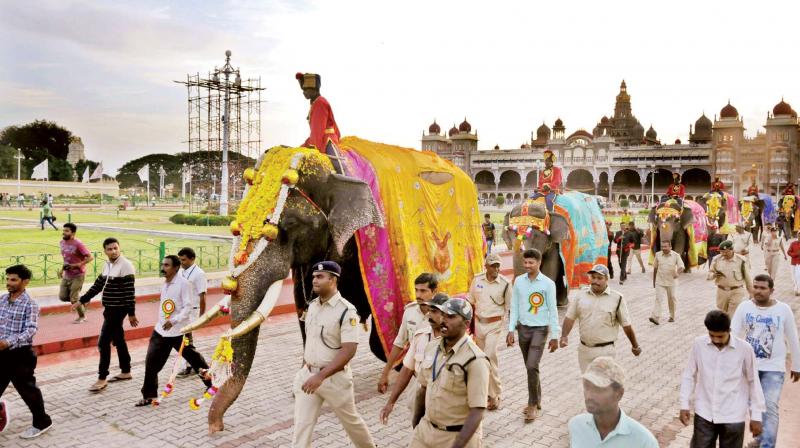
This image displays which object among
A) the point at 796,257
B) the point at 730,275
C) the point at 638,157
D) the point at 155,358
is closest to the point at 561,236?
the point at 730,275

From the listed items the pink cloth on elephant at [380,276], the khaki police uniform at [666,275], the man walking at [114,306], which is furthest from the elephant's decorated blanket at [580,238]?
the man walking at [114,306]

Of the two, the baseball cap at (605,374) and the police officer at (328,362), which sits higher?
the baseball cap at (605,374)

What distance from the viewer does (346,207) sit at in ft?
18.9

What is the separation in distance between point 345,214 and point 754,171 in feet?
235

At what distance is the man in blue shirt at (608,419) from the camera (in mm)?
2521

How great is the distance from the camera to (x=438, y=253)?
708 centimetres

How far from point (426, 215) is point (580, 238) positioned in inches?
233

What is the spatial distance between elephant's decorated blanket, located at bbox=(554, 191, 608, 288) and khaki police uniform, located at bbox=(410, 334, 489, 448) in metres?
8.02

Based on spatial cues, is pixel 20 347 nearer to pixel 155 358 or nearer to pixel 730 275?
pixel 155 358

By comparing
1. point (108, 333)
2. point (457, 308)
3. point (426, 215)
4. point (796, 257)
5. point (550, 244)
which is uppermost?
point (426, 215)

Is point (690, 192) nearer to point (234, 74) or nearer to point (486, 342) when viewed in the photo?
point (234, 74)

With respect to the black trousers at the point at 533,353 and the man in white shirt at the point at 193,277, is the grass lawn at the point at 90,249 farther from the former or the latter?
the black trousers at the point at 533,353

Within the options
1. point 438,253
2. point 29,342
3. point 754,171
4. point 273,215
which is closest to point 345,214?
point 273,215

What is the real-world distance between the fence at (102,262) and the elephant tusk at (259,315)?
7438mm
